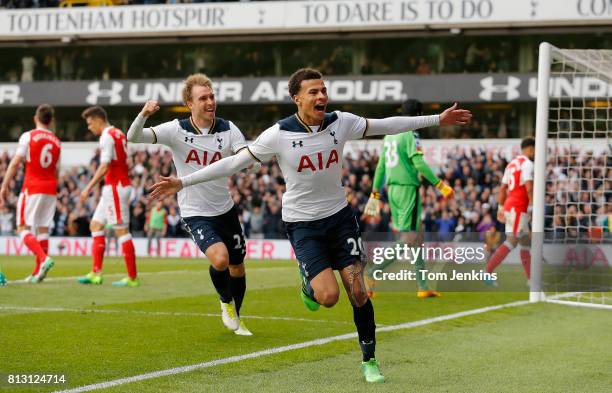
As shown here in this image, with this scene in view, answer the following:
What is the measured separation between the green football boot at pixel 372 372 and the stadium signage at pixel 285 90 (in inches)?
1001

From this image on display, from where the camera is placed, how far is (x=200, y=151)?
8.77 m

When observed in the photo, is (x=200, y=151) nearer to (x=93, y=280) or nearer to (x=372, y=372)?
(x=372, y=372)

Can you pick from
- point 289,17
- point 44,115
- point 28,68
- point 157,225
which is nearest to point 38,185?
point 44,115

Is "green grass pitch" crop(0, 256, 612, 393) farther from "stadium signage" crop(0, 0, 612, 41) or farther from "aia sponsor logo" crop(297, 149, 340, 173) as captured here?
"stadium signage" crop(0, 0, 612, 41)

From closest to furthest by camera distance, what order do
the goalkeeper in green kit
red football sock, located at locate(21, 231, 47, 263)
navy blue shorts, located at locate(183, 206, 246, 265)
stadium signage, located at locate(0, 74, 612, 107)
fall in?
1. navy blue shorts, located at locate(183, 206, 246, 265)
2. the goalkeeper in green kit
3. red football sock, located at locate(21, 231, 47, 263)
4. stadium signage, located at locate(0, 74, 612, 107)

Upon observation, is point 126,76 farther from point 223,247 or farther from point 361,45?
point 223,247

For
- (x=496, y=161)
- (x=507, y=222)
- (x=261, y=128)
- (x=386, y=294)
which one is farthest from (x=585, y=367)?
(x=261, y=128)

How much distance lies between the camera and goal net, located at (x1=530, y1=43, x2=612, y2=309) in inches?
495

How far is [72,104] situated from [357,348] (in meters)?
31.4

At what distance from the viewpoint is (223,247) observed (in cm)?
851

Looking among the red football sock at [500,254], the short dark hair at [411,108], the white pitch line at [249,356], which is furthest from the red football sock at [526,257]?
the white pitch line at [249,356]

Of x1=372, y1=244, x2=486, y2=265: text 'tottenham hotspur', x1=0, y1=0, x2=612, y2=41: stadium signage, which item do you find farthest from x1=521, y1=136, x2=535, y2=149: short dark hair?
x1=0, y1=0, x2=612, y2=41: stadium signage

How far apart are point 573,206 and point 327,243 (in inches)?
396

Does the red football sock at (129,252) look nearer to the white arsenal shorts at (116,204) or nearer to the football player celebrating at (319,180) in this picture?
the white arsenal shorts at (116,204)
